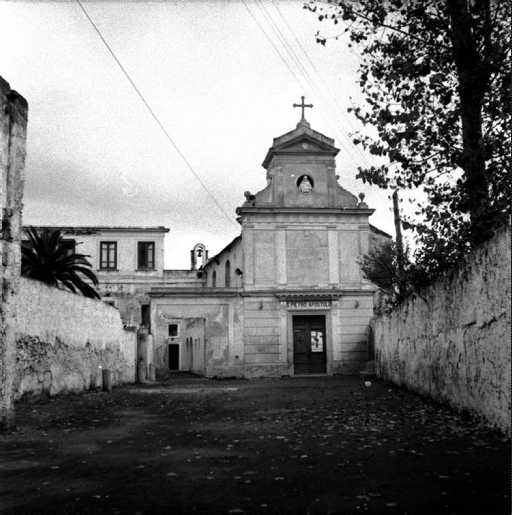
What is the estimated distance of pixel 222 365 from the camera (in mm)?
28000

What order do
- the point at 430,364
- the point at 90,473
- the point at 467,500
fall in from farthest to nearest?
1. the point at 430,364
2. the point at 90,473
3. the point at 467,500

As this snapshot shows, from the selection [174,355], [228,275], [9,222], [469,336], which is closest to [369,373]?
[228,275]

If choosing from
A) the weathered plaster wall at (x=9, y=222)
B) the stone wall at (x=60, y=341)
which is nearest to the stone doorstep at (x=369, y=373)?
the stone wall at (x=60, y=341)

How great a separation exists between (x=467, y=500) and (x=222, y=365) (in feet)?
78.5

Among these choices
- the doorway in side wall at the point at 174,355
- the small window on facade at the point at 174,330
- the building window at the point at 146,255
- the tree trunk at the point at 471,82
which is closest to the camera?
the tree trunk at the point at 471,82

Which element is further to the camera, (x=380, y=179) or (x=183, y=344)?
(x=183, y=344)

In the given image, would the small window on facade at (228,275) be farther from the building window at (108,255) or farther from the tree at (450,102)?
the tree at (450,102)

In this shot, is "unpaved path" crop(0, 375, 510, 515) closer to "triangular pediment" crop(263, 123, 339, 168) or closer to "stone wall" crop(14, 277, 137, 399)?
"stone wall" crop(14, 277, 137, 399)

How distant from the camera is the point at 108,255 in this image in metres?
41.2

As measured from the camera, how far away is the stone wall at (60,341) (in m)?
12.4

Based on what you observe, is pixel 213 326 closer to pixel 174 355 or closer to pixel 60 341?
pixel 60 341

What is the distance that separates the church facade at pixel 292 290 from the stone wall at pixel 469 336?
14.3m

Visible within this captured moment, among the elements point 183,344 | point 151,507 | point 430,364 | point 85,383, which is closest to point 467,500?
point 151,507

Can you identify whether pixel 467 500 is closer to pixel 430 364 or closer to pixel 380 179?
pixel 380 179
